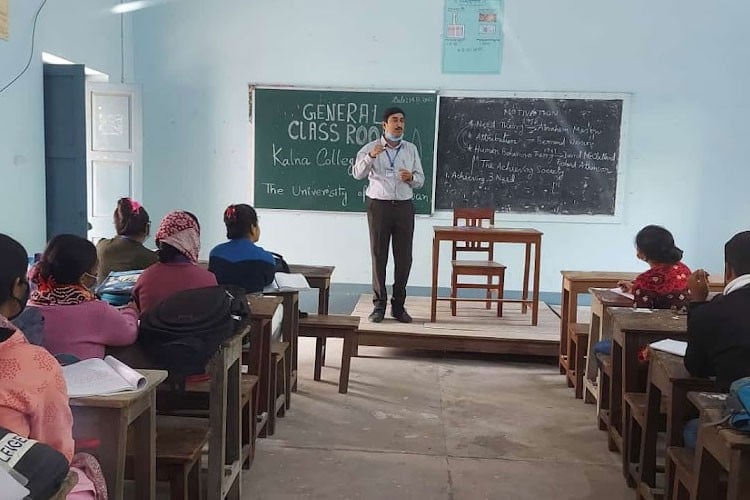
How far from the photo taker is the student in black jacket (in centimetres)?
199

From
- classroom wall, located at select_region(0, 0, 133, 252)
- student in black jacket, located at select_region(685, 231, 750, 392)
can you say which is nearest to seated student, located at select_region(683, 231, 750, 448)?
student in black jacket, located at select_region(685, 231, 750, 392)

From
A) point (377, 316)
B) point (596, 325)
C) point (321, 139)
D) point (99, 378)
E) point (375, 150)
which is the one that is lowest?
point (377, 316)

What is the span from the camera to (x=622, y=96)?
5.75 meters

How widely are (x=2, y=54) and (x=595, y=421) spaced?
12.2 ft

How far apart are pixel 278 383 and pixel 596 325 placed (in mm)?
1662

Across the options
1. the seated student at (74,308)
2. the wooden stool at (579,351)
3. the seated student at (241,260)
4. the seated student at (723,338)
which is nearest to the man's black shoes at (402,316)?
the wooden stool at (579,351)

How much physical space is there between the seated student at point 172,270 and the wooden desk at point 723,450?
171 centimetres

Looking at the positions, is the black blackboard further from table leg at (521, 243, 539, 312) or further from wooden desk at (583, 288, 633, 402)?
wooden desk at (583, 288, 633, 402)

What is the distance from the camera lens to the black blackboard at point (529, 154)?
Result: 579 cm

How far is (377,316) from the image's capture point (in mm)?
4770

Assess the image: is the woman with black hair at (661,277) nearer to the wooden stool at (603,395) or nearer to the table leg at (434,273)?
the wooden stool at (603,395)

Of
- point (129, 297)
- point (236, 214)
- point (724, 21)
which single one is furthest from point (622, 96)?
point (129, 297)

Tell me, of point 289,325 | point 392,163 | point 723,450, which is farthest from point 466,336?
point 723,450

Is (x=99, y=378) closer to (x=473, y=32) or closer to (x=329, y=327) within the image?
(x=329, y=327)
